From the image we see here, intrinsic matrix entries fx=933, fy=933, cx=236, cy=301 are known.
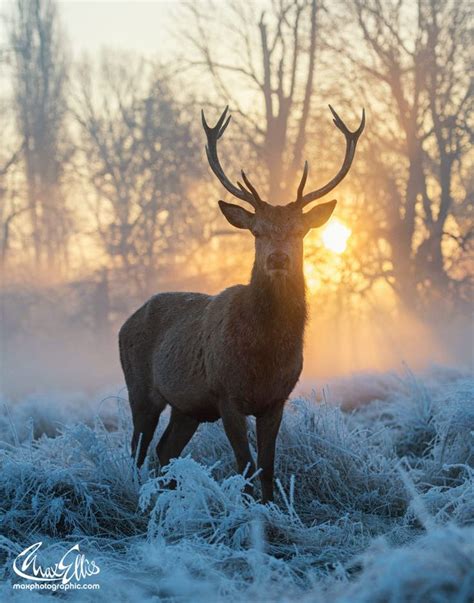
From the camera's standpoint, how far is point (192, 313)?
7.00 metres

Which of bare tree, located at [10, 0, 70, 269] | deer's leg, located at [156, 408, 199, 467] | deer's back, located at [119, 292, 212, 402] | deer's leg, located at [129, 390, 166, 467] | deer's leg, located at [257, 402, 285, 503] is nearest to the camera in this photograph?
deer's leg, located at [257, 402, 285, 503]

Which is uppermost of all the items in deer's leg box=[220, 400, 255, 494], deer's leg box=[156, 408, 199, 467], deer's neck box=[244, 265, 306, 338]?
deer's neck box=[244, 265, 306, 338]

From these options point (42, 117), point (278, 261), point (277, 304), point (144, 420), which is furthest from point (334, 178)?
point (42, 117)

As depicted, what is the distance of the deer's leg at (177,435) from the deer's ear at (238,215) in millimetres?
1498

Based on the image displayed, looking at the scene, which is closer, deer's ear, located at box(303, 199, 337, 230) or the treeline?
deer's ear, located at box(303, 199, 337, 230)

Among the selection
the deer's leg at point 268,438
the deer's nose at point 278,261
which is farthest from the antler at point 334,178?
the deer's leg at point 268,438

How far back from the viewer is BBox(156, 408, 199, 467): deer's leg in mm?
6910

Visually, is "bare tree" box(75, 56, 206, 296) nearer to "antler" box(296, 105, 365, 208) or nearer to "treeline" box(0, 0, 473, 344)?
"treeline" box(0, 0, 473, 344)

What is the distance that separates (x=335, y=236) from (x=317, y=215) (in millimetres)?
13706

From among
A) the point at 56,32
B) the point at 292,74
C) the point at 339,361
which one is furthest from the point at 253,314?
the point at 56,32

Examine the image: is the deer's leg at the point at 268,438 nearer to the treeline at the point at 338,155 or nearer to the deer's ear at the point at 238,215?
the deer's ear at the point at 238,215

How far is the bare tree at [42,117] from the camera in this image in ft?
108

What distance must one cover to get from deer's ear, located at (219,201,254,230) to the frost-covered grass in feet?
4.93

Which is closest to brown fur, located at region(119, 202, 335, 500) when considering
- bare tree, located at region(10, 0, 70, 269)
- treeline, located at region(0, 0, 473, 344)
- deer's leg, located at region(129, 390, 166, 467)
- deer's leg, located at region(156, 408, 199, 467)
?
deer's leg, located at region(156, 408, 199, 467)
